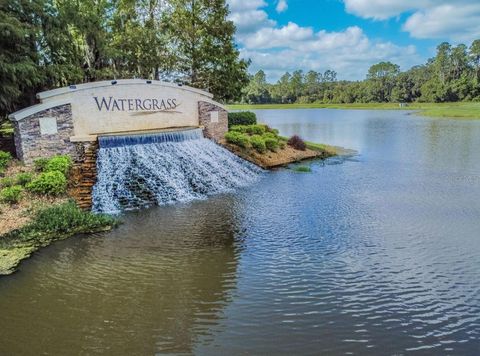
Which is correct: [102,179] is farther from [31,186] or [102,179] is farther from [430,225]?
[430,225]

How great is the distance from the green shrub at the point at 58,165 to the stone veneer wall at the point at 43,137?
65 centimetres

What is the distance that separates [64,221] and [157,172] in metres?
4.73

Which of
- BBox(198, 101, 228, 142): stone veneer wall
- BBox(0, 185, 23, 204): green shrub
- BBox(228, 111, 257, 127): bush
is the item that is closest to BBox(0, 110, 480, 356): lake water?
BBox(0, 185, 23, 204): green shrub

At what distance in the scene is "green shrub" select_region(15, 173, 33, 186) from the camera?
39.9 feet

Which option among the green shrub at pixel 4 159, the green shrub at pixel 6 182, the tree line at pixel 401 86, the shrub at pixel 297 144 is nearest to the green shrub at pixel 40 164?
the green shrub at pixel 4 159

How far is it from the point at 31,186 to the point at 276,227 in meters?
7.63

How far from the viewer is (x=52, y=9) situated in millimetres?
17328

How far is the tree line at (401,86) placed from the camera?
299 ft

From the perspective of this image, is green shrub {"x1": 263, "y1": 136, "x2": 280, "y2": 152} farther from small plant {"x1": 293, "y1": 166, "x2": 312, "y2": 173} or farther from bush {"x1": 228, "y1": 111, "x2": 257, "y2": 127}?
bush {"x1": 228, "y1": 111, "x2": 257, "y2": 127}

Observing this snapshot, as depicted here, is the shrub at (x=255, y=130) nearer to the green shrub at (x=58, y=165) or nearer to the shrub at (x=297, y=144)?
the shrub at (x=297, y=144)

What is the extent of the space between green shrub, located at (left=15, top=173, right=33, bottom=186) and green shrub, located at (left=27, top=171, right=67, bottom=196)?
9.1 inches

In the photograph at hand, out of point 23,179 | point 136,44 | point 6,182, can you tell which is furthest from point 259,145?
point 6,182

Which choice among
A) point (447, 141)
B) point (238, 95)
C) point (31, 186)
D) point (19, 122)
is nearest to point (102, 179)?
point (31, 186)

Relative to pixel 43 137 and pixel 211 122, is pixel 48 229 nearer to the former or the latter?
pixel 43 137
